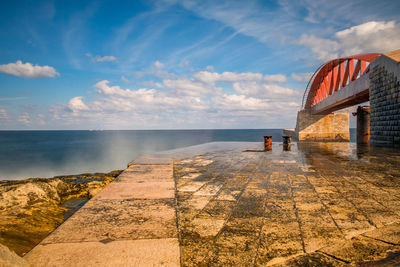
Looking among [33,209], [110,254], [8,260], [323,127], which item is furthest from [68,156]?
[8,260]

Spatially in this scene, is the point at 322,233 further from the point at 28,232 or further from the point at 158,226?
the point at 28,232

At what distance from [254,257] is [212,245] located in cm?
42

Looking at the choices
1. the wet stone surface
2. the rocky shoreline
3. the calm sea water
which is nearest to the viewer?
the wet stone surface

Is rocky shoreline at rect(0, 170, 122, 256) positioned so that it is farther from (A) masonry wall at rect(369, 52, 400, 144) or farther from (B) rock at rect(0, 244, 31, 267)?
(A) masonry wall at rect(369, 52, 400, 144)

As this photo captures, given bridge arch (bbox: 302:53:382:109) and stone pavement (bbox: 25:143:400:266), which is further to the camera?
bridge arch (bbox: 302:53:382:109)

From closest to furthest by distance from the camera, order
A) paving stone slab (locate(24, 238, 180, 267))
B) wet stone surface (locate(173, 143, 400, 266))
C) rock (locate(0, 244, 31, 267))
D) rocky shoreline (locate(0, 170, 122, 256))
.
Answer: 1. rock (locate(0, 244, 31, 267))
2. paving stone slab (locate(24, 238, 180, 267))
3. wet stone surface (locate(173, 143, 400, 266))
4. rocky shoreline (locate(0, 170, 122, 256))

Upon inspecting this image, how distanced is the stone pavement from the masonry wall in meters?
12.3

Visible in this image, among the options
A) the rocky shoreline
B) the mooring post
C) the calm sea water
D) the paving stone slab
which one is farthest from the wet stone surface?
the calm sea water

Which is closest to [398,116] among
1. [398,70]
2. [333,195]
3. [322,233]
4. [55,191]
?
[398,70]

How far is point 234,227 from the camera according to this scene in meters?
2.62

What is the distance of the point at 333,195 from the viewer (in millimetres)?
3803

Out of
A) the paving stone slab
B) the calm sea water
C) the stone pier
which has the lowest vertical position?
the calm sea water

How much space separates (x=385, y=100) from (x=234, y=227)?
17.0 m

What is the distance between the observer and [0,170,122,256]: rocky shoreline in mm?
3035
